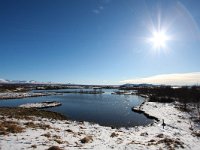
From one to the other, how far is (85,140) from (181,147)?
9116 millimetres

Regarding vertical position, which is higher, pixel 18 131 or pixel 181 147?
pixel 18 131

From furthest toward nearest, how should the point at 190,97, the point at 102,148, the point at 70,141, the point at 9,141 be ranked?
the point at 190,97
the point at 70,141
the point at 102,148
the point at 9,141

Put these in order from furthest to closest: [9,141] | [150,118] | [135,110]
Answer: [135,110], [150,118], [9,141]

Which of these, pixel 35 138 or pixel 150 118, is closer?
pixel 35 138

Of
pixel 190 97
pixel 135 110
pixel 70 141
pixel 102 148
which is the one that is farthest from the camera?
pixel 190 97

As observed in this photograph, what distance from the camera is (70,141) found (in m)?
18.3

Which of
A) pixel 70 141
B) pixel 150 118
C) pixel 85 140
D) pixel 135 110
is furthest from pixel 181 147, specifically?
pixel 135 110

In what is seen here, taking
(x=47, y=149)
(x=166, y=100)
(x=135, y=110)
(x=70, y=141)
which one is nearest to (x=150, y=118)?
(x=135, y=110)

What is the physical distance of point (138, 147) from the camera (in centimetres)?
1769

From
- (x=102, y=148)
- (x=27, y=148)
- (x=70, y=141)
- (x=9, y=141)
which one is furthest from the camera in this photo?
(x=70, y=141)

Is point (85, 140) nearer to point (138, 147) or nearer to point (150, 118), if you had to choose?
point (138, 147)

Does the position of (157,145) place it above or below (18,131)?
below

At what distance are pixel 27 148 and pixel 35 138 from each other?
3205 millimetres

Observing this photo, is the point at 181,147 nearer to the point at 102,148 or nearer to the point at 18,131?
the point at 102,148
